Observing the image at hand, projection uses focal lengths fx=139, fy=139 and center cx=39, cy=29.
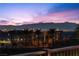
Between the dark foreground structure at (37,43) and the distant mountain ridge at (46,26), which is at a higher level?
the distant mountain ridge at (46,26)

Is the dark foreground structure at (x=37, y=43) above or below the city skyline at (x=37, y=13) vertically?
below

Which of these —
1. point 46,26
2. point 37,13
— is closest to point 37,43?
point 46,26

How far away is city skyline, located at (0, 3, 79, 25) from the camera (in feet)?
4.82

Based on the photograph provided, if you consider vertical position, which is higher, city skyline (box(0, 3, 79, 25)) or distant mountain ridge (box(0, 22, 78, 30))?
city skyline (box(0, 3, 79, 25))

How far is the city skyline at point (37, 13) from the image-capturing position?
1469mm

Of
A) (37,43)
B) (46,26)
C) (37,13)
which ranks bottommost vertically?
(37,43)

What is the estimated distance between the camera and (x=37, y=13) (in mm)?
1477

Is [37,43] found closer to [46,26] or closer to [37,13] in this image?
[46,26]

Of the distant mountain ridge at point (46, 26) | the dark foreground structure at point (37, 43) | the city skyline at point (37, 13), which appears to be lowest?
the dark foreground structure at point (37, 43)

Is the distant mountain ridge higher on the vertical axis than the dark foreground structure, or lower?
higher

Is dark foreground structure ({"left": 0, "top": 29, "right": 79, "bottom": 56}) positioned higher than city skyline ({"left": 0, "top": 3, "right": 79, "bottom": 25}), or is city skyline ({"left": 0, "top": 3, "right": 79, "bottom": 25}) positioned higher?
city skyline ({"left": 0, "top": 3, "right": 79, "bottom": 25})

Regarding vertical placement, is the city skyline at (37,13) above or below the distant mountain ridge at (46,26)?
above

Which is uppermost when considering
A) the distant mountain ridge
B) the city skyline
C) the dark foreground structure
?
the city skyline

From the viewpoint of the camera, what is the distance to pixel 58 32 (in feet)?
4.83
